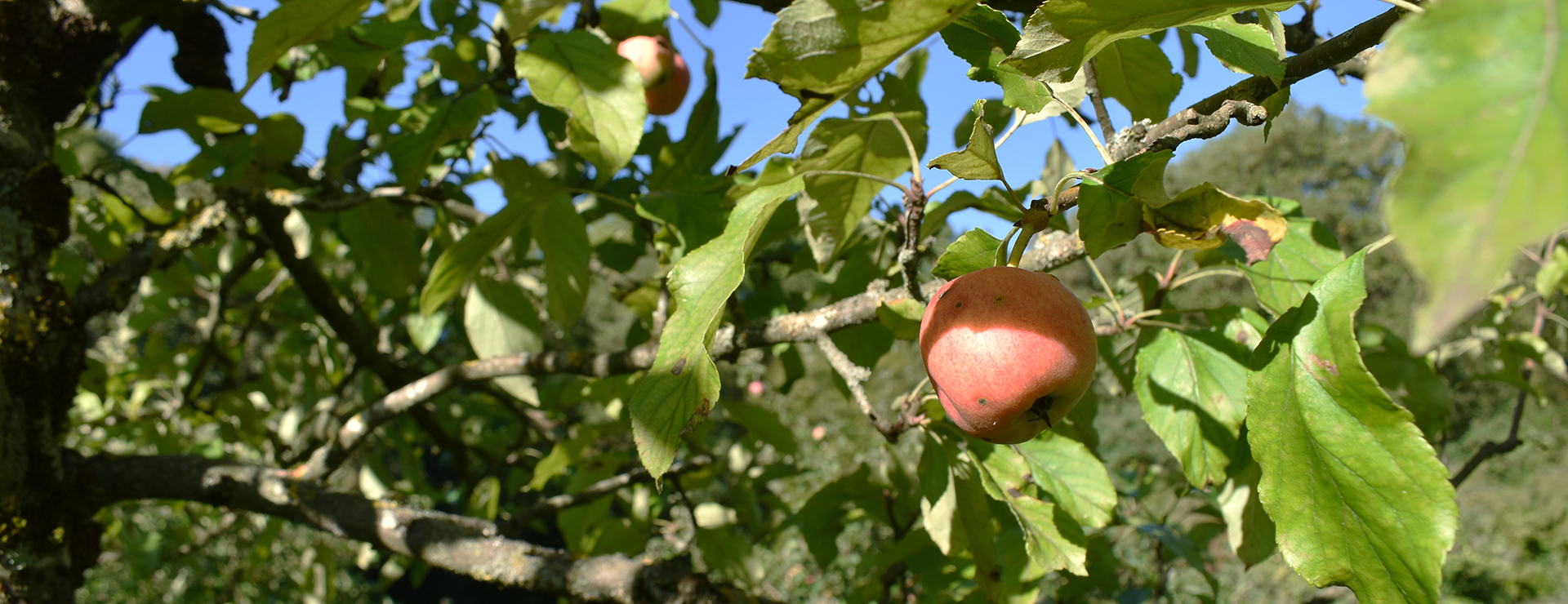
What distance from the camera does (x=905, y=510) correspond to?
1.93 meters

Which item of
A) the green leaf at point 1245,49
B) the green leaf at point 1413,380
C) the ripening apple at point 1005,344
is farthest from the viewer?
the green leaf at point 1413,380

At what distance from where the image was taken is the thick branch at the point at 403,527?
132cm

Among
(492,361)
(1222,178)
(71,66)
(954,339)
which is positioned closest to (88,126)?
(71,66)

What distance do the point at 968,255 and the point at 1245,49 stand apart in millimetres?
285

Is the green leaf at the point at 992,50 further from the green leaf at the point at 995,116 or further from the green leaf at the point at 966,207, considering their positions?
the green leaf at the point at 995,116

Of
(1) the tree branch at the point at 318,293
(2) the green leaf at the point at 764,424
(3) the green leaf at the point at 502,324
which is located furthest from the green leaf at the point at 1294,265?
(1) the tree branch at the point at 318,293

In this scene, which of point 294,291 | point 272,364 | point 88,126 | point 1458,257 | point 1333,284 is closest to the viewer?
point 1458,257

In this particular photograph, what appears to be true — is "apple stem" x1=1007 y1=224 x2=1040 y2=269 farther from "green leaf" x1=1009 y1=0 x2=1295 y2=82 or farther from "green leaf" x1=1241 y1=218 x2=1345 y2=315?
"green leaf" x1=1241 y1=218 x2=1345 y2=315

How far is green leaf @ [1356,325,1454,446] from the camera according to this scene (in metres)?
1.57

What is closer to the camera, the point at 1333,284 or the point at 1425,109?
the point at 1425,109

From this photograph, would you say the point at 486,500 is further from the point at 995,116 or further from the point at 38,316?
the point at 995,116

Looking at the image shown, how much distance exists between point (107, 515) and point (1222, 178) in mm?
17488

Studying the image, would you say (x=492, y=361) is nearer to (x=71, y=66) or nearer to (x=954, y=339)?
(x=71, y=66)

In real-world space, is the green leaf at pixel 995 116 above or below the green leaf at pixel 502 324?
below
